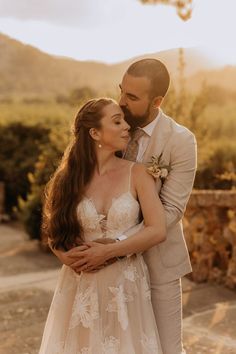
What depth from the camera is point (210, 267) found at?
20.7 feet

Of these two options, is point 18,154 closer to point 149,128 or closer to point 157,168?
point 149,128

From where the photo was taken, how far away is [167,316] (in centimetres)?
317

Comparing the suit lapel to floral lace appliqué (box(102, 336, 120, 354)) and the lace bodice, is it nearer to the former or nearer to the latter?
the lace bodice

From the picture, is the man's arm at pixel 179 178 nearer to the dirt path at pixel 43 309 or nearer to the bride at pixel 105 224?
the bride at pixel 105 224

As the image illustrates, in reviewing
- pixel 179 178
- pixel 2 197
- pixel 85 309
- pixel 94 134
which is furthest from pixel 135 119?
pixel 2 197

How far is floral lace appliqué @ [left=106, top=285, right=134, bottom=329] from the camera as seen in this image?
9.98ft

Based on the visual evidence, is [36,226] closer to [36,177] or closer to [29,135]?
[36,177]

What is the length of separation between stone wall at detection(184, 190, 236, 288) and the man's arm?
305cm

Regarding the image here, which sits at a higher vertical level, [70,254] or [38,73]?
[70,254]

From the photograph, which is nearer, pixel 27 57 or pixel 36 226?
pixel 36 226

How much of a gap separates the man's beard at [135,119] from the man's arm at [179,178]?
0.15 metres

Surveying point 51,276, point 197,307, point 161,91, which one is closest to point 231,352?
point 197,307

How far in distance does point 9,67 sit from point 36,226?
5223cm

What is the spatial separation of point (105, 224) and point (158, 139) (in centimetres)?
44
